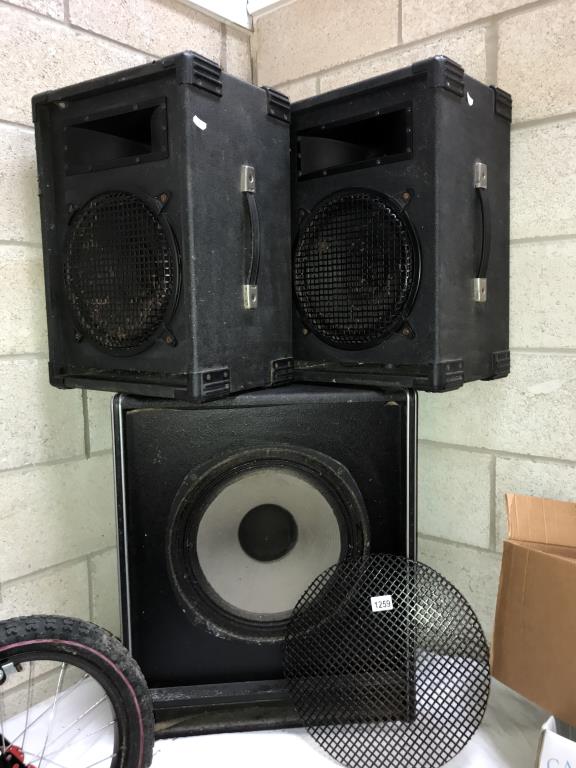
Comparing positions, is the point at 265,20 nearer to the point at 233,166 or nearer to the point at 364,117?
the point at 364,117

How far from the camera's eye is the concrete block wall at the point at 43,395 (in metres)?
1.23

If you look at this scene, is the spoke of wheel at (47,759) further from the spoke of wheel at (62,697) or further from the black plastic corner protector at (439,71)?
the black plastic corner protector at (439,71)

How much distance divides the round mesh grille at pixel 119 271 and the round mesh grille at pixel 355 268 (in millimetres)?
313

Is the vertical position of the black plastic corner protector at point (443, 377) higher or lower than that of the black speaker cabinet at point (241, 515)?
higher

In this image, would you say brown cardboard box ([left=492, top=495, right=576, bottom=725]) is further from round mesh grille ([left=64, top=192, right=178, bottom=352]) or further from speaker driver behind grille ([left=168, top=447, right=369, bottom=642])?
round mesh grille ([left=64, top=192, right=178, bottom=352])

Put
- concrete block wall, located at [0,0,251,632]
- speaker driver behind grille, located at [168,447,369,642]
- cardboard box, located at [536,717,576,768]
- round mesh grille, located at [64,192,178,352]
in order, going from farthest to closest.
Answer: concrete block wall, located at [0,0,251,632], speaker driver behind grille, located at [168,447,369,642], round mesh grille, located at [64,192,178,352], cardboard box, located at [536,717,576,768]

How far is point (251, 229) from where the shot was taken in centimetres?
110

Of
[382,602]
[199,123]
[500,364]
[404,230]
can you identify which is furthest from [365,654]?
[199,123]

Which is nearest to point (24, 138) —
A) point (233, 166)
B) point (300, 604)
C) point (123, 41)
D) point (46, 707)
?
point (123, 41)

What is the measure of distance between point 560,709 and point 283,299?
85 centimetres

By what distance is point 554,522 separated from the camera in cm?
113

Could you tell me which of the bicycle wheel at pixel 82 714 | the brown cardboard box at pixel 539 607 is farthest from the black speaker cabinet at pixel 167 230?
the brown cardboard box at pixel 539 607

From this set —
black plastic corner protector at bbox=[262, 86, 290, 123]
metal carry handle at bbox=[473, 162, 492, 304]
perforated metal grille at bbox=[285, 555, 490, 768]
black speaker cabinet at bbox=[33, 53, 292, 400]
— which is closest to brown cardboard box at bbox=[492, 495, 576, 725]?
perforated metal grille at bbox=[285, 555, 490, 768]

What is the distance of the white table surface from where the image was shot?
113 centimetres
